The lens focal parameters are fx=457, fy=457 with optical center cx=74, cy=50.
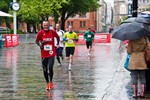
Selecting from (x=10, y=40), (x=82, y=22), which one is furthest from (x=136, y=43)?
(x=82, y=22)

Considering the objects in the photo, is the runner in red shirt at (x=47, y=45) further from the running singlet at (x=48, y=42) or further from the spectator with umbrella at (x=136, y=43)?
the spectator with umbrella at (x=136, y=43)

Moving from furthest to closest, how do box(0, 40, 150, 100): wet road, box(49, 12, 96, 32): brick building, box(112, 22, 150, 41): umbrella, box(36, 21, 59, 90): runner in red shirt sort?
box(49, 12, 96, 32): brick building → box(36, 21, 59, 90): runner in red shirt → box(0, 40, 150, 100): wet road → box(112, 22, 150, 41): umbrella

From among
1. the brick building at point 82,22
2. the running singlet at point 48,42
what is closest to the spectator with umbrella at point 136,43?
the running singlet at point 48,42

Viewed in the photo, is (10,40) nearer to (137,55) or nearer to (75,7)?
(137,55)

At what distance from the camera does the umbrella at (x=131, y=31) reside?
10.2 m

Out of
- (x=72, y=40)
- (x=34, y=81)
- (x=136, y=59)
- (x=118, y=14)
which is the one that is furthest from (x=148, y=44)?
(x=118, y=14)

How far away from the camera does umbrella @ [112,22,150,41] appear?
1020 cm

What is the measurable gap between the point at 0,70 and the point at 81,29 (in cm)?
9459

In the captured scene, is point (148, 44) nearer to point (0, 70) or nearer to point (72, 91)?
point (72, 91)

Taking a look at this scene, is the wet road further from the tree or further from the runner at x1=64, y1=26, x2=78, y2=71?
the tree

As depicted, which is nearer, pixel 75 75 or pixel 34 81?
pixel 34 81

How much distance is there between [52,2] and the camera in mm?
63750

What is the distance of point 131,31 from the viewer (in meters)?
10.3

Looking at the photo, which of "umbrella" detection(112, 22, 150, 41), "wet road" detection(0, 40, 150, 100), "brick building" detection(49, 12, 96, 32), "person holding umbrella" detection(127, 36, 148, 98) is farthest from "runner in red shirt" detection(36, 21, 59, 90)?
"brick building" detection(49, 12, 96, 32)
